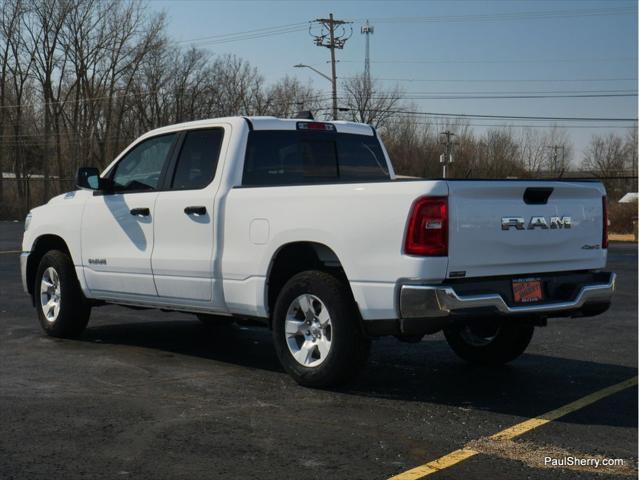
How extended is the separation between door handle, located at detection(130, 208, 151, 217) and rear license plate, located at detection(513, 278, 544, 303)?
3.33 m

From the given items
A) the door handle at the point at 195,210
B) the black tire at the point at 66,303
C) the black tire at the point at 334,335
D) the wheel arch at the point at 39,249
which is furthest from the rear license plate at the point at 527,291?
the wheel arch at the point at 39,249

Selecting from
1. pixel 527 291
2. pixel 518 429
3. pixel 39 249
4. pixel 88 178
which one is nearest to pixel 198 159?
pixel 88 178

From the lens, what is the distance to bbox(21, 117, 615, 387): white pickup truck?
573 cm

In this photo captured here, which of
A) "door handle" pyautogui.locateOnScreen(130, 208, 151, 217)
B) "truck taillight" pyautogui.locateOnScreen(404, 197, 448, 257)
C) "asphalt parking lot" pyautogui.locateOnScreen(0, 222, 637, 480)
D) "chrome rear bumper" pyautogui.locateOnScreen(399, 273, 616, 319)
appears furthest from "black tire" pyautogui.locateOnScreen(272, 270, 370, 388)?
"door handle" pyautogui.locateOnScreen(130, 208, 151, 217)

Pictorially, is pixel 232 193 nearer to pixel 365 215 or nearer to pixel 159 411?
pixel 365 215

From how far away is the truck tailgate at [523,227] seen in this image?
18.8 feet

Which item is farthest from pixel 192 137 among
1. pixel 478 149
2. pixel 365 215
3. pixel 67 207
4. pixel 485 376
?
pixel 478 149

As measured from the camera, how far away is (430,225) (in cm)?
562

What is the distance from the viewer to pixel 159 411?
5.68m

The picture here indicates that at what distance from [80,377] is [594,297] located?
386cm

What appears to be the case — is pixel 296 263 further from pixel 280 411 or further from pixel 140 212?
pixel 140 212

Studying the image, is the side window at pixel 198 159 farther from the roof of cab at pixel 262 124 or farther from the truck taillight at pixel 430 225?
the truck taillight at pixel 430 225

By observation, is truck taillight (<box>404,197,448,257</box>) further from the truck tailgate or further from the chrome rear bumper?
the chrome rear bumper

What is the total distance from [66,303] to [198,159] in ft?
7.11
